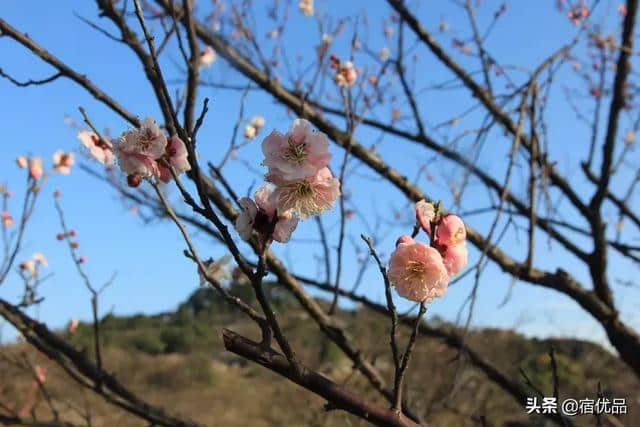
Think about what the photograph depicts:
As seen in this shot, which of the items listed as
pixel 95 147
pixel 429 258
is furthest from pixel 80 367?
pixel 429 258

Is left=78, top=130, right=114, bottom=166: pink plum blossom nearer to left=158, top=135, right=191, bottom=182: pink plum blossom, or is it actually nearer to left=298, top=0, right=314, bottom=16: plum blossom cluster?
left=158, top=135, right=191, bottom=182: pink plum blossom

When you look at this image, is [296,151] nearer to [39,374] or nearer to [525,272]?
[525,272]

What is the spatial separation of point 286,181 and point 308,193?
0.21 feet

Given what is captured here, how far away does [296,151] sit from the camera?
3.09 ft

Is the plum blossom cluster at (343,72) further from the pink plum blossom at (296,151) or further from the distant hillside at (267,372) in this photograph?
the distant hillside at (267,372)

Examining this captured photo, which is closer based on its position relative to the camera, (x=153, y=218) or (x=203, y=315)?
(x=153, y=218)

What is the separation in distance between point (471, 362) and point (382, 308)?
565mm

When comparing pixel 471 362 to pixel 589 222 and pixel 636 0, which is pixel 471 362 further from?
pixel 636 0

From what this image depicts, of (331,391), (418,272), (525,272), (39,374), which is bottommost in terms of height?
(331,391)

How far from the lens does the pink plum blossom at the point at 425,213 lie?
3.27 ft

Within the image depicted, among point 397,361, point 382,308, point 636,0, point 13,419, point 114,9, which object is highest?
point 636,0

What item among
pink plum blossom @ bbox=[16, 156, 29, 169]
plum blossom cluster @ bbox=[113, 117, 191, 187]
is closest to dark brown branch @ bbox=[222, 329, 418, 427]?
plum blossom cluster @ bbox=[113, 117, 191, 187]

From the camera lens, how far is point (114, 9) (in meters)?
1.93

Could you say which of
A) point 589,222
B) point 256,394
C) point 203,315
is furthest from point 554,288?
point 203,315
